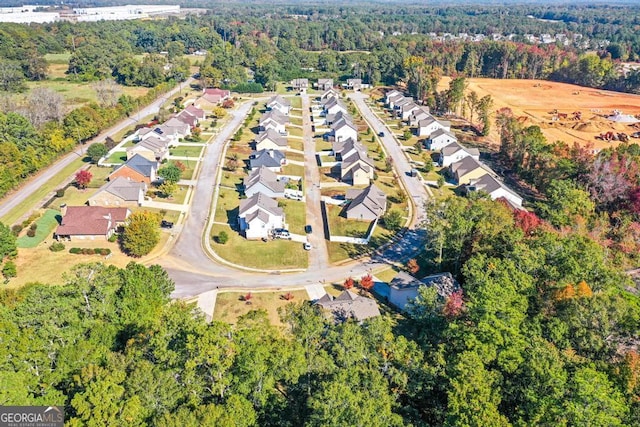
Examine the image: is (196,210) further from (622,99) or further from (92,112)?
(622,99)

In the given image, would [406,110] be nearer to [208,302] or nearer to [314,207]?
[314,207]

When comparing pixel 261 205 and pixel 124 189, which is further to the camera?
pixel 124 189

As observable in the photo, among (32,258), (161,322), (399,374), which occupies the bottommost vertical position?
(32,258)

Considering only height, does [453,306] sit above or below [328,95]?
below

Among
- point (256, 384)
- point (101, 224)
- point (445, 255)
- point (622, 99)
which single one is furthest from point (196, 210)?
point (622, 99)

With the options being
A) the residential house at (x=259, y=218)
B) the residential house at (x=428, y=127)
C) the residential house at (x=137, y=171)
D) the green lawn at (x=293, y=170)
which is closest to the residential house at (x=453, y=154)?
the residential house at (x=428, y=127)

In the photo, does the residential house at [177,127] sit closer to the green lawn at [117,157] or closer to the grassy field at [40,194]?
the green lawn at [117,157]

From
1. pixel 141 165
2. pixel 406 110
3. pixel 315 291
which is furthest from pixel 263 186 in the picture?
pixel 406 110

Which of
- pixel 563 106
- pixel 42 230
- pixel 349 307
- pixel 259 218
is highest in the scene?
pixel 563 106
